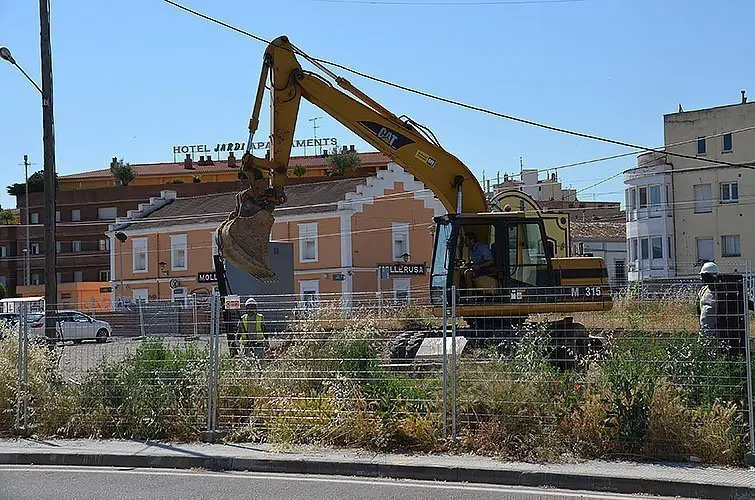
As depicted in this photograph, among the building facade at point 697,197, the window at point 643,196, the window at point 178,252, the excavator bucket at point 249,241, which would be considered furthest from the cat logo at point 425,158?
the window at point 643,196

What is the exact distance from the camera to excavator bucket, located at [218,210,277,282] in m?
16.9

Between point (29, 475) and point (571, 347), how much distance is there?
6360 mm

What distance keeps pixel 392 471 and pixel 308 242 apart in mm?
42876

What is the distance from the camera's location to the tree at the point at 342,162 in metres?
→ 86.6

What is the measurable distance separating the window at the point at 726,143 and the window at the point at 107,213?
5354 cm

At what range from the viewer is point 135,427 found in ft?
42.2

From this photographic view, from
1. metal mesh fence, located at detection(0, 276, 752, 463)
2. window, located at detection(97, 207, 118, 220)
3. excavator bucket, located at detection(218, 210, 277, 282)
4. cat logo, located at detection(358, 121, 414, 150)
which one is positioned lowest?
metal mesh fence, located at detection(0, 276, 752, 463)

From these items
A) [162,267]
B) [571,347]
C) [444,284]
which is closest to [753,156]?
[162,267]

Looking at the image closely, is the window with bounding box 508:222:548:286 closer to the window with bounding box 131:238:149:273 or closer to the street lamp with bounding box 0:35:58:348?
the street lamp with bounding box 0:35:58:348

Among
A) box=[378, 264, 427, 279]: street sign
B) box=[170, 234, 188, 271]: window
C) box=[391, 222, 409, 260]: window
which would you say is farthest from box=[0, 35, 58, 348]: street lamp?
box=[170, 234, 188, 271]: window

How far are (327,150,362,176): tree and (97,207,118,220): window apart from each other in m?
19.8

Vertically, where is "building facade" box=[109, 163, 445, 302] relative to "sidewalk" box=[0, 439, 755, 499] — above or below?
above

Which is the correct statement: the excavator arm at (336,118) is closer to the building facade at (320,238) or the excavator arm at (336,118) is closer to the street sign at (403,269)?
the building facade at (320,238)

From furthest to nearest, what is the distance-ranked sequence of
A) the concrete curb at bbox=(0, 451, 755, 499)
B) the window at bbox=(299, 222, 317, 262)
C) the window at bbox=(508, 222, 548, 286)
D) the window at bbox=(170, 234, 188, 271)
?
1. the window at bbox=(170, 234, 188, 271)
2. the window at bbox=(299, 222, 317, 262)
3. the window at bbox=(508, 222, 548, 286)
4. the concrete curb at bbox=(0, 451, 755, 499)
